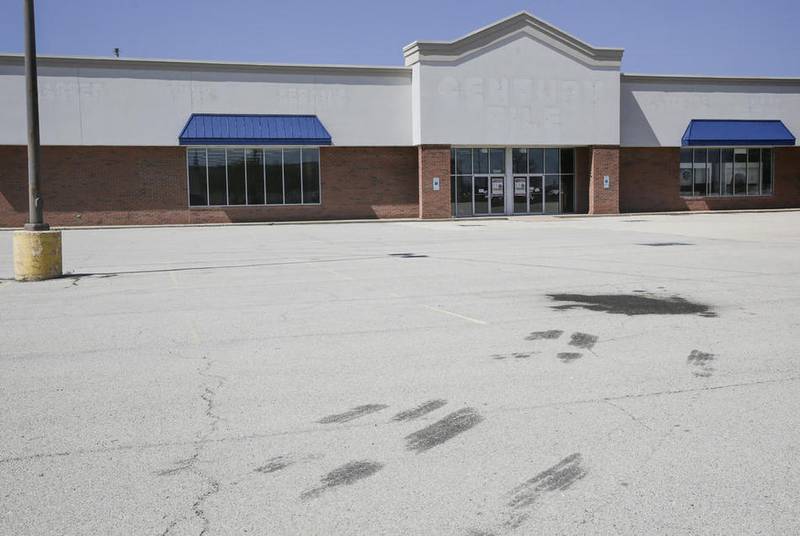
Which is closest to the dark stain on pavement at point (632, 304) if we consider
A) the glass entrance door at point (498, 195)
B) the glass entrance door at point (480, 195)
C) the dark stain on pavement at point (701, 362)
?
the dark stain on pavement at point (701, 362)

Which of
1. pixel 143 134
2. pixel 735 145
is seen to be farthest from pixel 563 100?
pixel 143 134

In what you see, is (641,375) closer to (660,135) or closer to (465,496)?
(465,496)

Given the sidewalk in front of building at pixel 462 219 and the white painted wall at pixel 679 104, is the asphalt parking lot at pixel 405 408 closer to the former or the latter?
the sidewalk in front of building at pixel 462 219

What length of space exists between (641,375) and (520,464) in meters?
2.44

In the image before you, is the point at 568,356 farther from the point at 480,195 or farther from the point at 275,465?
the point at 480,195

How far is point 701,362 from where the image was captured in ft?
23.0

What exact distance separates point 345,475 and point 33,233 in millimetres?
11535

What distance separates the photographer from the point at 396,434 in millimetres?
5105

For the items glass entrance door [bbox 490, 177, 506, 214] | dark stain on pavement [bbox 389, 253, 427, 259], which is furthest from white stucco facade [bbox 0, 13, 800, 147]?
dark stain on pavement [bbox 389, 253, 427, 259]

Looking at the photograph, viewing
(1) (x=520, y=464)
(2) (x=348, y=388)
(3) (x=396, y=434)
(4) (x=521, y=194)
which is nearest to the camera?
(1) (x=520, y=464)

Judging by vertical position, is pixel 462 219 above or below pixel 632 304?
above

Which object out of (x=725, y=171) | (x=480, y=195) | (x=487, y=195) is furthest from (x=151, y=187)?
(x=725, y=171)

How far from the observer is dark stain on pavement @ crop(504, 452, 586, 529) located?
388 cm

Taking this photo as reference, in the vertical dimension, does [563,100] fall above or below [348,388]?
above
